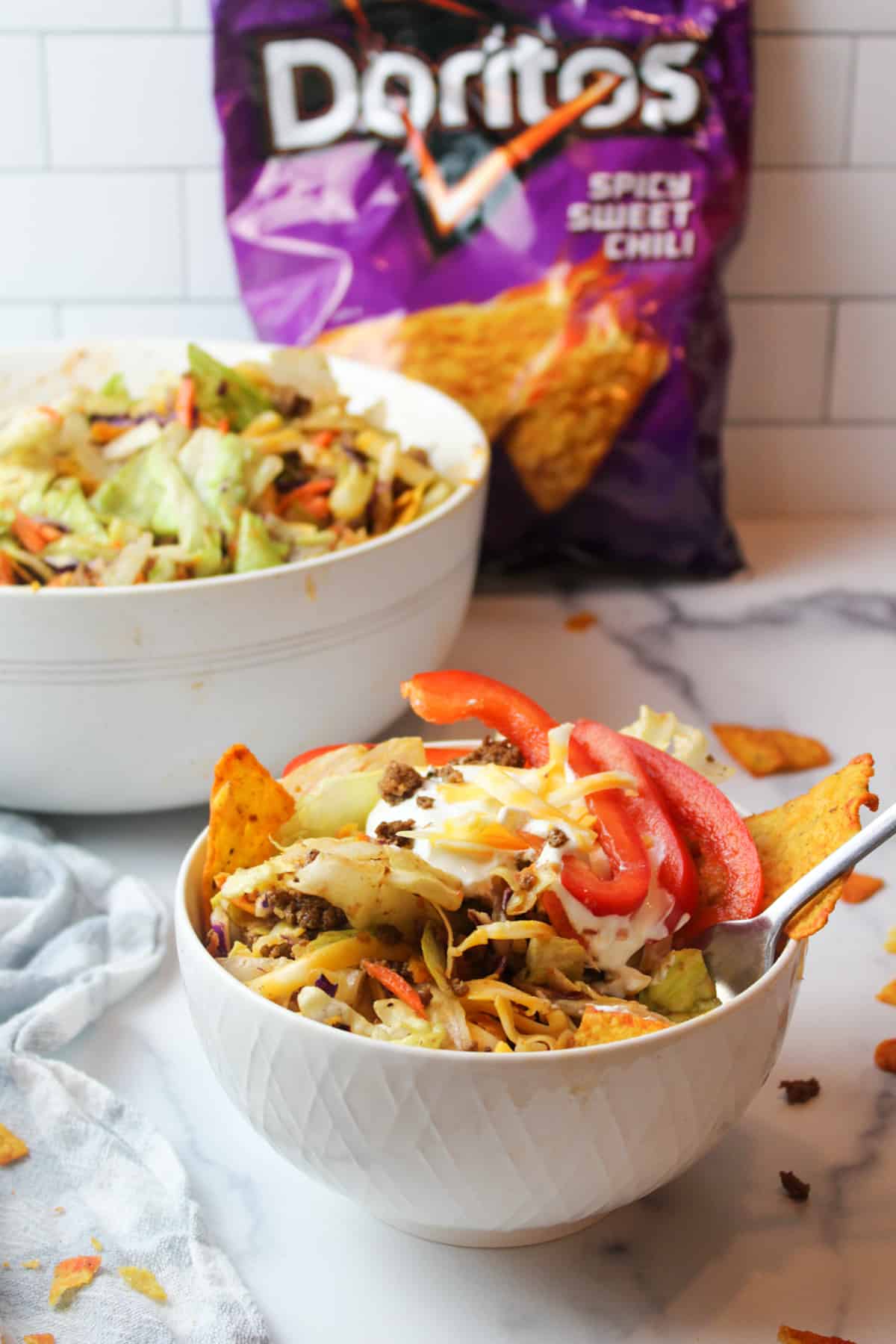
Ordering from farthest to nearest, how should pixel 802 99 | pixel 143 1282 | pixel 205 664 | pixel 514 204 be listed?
pixel 802 99
pixel 514 204
pixel 205 664
pixel 143 1282

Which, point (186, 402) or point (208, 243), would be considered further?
point (208, 243)

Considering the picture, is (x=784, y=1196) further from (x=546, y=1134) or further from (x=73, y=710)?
(x=73, y=710)

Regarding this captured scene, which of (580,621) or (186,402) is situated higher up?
(186,402)

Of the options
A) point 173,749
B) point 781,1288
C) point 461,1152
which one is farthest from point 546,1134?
point 173,749

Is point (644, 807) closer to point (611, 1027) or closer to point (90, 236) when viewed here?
point (611, 1027)

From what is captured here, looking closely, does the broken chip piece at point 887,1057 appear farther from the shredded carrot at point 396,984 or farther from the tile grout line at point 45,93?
the tile grout line at point 45,93

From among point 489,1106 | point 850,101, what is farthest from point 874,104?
point 489,1106

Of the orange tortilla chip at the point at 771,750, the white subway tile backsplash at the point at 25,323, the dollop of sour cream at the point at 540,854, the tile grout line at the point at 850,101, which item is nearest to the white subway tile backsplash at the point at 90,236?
the white subway tile backsplash at the point at 25,323
